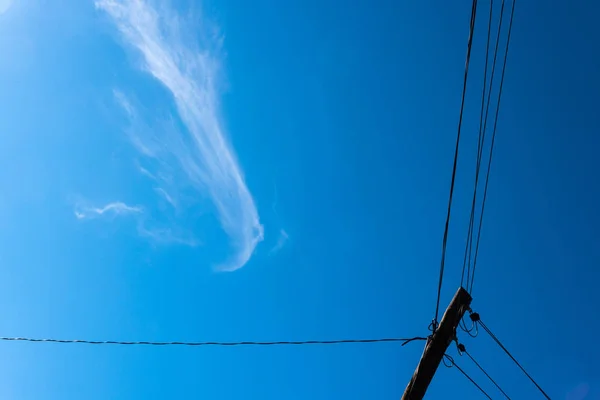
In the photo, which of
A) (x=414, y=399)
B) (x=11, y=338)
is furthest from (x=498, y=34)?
(x=11, y=338)

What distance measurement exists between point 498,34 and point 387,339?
21.2 ft

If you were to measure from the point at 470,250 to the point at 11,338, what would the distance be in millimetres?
10666

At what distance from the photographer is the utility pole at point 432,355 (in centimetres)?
615

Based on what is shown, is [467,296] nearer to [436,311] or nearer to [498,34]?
[436,311]

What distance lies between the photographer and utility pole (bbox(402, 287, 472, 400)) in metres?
6.15

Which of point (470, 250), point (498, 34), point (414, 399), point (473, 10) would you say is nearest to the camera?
point (473, 10)

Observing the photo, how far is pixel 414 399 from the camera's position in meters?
6.13

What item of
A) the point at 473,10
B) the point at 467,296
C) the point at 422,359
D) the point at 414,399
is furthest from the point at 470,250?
the point at 473,10

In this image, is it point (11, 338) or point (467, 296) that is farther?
point (11, 338)

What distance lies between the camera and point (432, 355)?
246 inches

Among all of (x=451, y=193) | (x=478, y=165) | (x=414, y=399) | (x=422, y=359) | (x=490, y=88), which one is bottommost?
(x=414, y=399)

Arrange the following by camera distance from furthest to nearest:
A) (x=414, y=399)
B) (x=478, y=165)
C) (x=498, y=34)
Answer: (x=478, y=165) < (x=498, y=34) < (x=414, y=399)

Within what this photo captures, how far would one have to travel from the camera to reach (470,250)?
833 centimetres

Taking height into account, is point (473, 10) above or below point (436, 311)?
above
